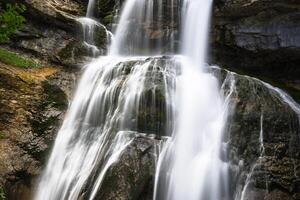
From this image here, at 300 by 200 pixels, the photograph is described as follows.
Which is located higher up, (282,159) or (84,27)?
(84,27)

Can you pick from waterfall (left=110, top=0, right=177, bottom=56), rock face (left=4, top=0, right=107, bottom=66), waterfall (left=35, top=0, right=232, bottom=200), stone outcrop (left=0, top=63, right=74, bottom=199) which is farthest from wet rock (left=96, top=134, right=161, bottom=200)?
waterfall (left=110, top=0, right=177, bottom=56)

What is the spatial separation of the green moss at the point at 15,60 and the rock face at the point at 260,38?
226 inches

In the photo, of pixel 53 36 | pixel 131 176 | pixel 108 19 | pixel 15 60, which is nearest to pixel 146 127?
pixel 131 176

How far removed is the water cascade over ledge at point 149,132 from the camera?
9906mm

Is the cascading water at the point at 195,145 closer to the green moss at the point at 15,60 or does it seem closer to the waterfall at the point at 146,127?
the waterfall at the point at 146,127

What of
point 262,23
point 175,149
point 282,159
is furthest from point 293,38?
point 175,149

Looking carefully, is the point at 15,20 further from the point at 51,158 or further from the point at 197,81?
the point at 197,81

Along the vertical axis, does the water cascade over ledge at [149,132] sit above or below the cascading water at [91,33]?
below

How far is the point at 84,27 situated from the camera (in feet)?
50.4

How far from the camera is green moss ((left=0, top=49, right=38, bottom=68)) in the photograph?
13531 millimetres

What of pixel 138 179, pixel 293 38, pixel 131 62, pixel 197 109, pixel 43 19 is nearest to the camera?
pixel 138 179

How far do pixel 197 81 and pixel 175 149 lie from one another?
2412 millimetres

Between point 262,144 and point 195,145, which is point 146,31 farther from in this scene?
point 262,144

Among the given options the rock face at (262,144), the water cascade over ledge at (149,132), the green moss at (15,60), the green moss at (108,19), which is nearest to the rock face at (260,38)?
the water cascade over ledge at (149,132)
